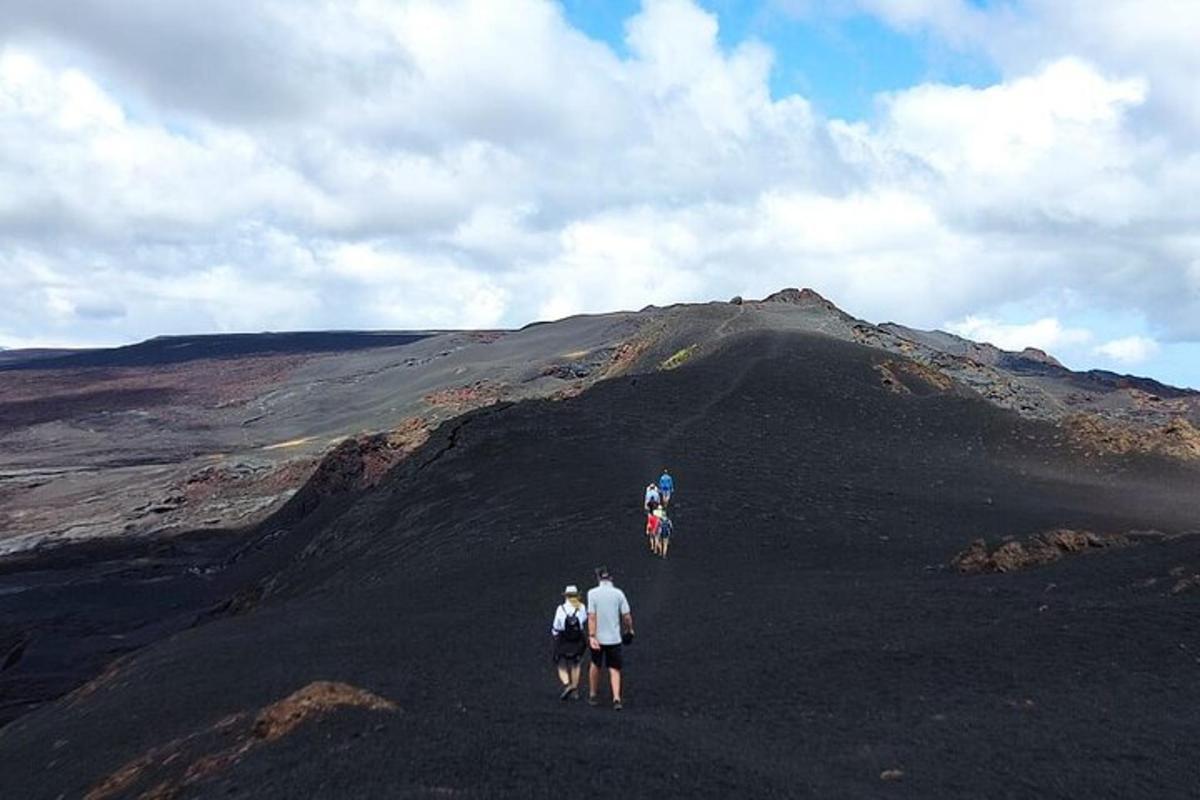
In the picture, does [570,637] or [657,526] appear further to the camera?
[657,526]

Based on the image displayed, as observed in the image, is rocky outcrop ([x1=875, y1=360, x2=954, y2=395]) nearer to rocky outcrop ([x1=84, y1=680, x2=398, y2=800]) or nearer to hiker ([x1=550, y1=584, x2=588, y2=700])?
hiker ([x1=550, y1=584, x2=588, y2=700])

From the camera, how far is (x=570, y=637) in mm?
12773

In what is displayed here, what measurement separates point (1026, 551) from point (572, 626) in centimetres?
1224

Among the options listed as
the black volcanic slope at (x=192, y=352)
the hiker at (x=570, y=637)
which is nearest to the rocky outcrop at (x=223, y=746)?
the hiker at (x=570, y=637)

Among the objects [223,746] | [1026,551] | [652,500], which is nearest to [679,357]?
[652,500]

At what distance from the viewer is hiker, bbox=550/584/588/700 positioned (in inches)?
500

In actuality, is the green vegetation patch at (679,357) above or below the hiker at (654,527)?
above

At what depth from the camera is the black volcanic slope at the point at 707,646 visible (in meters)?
10.6

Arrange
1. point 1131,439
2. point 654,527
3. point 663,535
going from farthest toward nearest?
point 1131,439 → point 654,527 → point 663,535

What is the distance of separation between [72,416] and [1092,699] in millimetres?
125678

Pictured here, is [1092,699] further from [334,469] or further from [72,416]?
[72,416]

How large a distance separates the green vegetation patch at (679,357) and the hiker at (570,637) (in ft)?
141

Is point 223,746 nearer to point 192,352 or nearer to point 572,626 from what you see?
point 572,626

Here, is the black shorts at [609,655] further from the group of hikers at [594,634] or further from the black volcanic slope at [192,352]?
the black volcanic slope at [192,352]
